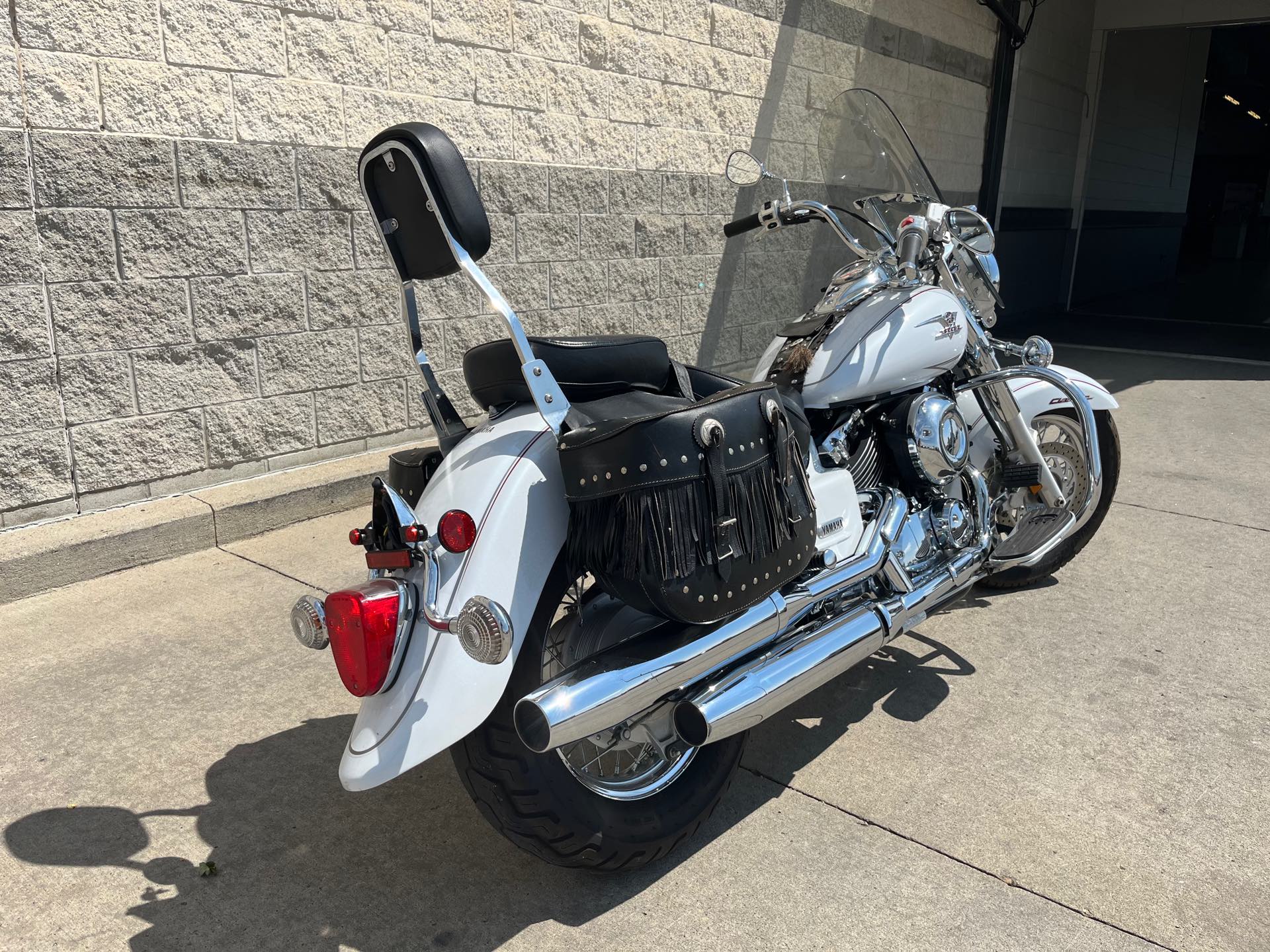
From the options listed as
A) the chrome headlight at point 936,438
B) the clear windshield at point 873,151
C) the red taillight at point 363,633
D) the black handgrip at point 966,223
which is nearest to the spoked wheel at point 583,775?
the red taillight at point 363,633

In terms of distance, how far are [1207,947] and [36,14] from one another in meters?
4.25

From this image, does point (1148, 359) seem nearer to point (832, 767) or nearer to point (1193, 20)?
point (1193, 20)

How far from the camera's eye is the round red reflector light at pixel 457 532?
6.19 ft

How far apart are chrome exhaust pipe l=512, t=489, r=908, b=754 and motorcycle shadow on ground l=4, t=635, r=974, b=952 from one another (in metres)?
0.47

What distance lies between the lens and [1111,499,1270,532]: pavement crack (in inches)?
178

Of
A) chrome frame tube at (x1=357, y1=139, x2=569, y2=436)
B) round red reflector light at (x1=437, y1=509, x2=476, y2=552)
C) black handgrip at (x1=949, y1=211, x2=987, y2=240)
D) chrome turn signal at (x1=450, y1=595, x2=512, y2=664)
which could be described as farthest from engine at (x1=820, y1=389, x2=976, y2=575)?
chrome turn signal at (x1=450, y1=595, x2=512, y2=664)

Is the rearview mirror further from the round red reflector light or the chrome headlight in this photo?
the round red reflector light

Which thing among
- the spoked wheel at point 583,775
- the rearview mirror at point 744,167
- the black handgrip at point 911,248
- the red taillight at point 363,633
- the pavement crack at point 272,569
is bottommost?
the pavement crack at point 272,569

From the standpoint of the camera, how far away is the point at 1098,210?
539 inches

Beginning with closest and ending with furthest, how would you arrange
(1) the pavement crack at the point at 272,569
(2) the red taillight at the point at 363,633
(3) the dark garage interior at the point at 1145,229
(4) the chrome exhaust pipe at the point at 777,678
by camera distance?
(2) the red taillight at the point at 363,633, (4) the chrome exhaust pipe at the point at 777,678, (1) the pavement crack at the point at 272,569, (3) the dark garage interior at the point at 1145,229

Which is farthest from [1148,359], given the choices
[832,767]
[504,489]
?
[504,489]

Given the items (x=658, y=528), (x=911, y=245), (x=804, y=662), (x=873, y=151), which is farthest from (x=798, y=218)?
(x=658, y=528)

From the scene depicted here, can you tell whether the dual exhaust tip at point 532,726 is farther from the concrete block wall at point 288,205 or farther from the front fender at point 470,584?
the concrete block wall at point 288,205

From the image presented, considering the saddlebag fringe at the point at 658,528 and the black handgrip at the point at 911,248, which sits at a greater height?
the black handgrip at the point at 911,248
